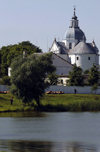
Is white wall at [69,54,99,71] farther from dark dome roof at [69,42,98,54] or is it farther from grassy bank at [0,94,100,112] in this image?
grassy bank at [0,94,100,112]

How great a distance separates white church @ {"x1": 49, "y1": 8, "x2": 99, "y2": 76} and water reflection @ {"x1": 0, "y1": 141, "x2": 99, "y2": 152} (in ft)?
286

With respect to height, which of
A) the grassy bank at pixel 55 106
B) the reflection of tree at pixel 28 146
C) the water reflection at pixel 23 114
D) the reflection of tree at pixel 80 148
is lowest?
the reflection of tree at pixel 80 148

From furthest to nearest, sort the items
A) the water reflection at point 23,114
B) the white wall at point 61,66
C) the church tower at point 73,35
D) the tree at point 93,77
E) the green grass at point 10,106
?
the church tower at point 73,35, the white wall at point 61,66, the tree at point 93,77, the green grass at point 10,106, the water reflection at point 23,114

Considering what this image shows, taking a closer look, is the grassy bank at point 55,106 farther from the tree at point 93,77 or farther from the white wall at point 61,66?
the white wall at point 61,66

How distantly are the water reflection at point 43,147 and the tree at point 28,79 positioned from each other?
99.8 feet

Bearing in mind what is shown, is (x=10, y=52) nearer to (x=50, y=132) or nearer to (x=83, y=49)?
(x=83, y=49)

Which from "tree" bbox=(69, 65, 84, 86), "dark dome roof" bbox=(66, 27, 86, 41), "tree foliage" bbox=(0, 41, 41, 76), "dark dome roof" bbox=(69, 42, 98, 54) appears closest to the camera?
"tree" bbox=(69, 65, 84, 86)

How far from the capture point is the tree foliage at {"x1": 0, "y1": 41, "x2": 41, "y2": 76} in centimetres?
13688

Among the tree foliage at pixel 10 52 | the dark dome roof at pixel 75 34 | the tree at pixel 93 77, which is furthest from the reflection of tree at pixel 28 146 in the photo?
the dark dome roof at pixel 75 34

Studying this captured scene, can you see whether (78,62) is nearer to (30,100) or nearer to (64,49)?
(64,49)

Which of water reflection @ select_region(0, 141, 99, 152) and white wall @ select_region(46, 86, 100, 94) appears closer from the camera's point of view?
water reflection @ select_region(0, 141, 99, 152)

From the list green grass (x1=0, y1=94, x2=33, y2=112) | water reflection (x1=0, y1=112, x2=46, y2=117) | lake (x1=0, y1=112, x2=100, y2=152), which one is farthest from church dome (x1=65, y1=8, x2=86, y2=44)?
lake (x1=0, y1=112, x2=100, y2=152)

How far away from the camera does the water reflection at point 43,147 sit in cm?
3778

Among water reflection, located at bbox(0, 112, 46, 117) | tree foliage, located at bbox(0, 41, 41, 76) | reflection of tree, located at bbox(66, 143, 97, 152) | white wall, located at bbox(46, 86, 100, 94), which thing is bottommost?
reflection of tree, located at bbox(66, 143, 97, 152)
